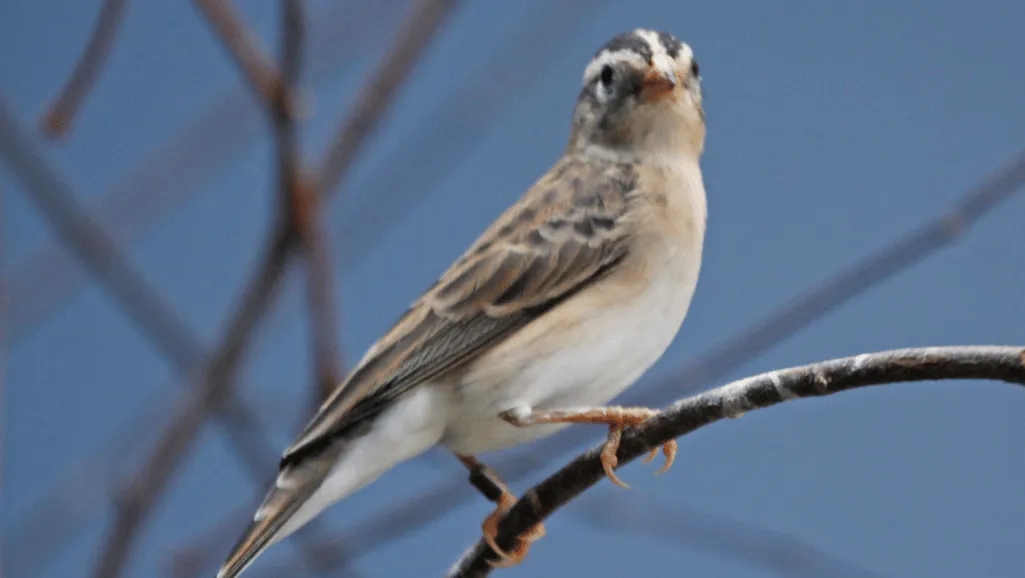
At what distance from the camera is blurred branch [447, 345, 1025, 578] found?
48.4 inches

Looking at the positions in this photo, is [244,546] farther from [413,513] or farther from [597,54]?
[597,54]

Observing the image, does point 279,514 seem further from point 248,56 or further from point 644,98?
point 644,98

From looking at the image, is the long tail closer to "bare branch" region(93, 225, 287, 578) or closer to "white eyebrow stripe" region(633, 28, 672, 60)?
"bare branch" region(93, 225, 287, 578)

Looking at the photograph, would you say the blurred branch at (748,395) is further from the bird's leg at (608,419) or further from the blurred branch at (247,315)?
the blurred branch at (247,315)

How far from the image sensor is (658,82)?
245 centimetres

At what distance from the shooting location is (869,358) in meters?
1.35

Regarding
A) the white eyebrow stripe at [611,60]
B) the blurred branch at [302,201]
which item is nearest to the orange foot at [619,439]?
the blurred branch at [302,201]

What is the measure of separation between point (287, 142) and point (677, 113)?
3.31 feet

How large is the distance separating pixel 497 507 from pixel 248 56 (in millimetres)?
931

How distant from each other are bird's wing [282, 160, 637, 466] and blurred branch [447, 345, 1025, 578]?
310 mm

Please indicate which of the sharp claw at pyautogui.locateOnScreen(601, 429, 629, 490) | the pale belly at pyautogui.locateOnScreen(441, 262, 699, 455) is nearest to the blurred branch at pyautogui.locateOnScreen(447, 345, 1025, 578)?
the sharp claw at pyautogui.locateOnScreen(601, 429, 629, 490)

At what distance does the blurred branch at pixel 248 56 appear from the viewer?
1.82 meters

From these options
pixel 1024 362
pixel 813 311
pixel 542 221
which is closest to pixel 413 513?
pixel 542 221

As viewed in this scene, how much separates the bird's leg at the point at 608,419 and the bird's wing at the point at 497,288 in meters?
0.14
